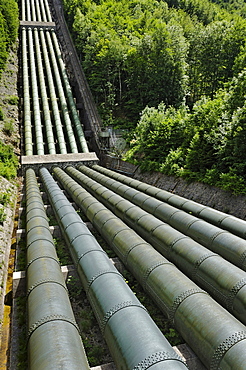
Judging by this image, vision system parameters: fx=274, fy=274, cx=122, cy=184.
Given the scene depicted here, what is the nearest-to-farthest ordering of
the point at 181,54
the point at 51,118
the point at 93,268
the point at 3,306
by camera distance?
the point at 93,268, the point at 3,306, the point at 181,54, the point at 51,118

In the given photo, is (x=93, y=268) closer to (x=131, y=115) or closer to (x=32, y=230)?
(x=32, y=230)

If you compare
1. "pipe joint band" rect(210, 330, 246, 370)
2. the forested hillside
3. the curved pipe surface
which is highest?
the forested hillside

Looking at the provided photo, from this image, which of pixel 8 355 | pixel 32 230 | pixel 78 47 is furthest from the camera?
pixel 78 47

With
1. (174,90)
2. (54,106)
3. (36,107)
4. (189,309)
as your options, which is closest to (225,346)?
(189,309)

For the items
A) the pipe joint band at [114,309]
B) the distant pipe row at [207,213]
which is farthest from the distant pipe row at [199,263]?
the pipe joint band at [114,309]

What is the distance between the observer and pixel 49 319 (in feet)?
26.3

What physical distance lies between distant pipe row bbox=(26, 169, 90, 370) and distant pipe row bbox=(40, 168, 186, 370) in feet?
3.09

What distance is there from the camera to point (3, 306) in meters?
13.0

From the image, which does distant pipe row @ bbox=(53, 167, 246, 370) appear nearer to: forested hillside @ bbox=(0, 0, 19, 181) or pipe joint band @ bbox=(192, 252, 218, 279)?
pipe joint band @ bbox=(192, 252, 218, 279)

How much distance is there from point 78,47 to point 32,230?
199 ft

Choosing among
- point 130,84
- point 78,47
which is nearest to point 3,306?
point 130,84

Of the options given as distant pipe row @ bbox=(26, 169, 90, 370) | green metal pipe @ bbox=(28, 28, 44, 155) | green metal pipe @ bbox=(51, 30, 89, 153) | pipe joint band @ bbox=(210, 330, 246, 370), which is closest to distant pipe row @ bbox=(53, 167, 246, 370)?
pipe joint band @ bbox=(210, 330, 246, 370)

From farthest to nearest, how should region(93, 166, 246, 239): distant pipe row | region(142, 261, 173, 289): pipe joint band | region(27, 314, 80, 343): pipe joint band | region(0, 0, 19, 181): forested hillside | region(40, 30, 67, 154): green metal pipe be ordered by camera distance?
region(40, 30, 67, 154): green metal pipe → region(0, 0, 19, 181): forested hillside → region(93, 166, 246, 239): distant pipe row → region(142, 261, 173, 289): pipe joint band → region(27, 314, 80, 343): pipe joint band

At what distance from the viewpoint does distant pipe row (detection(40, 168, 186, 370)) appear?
6637 mm
